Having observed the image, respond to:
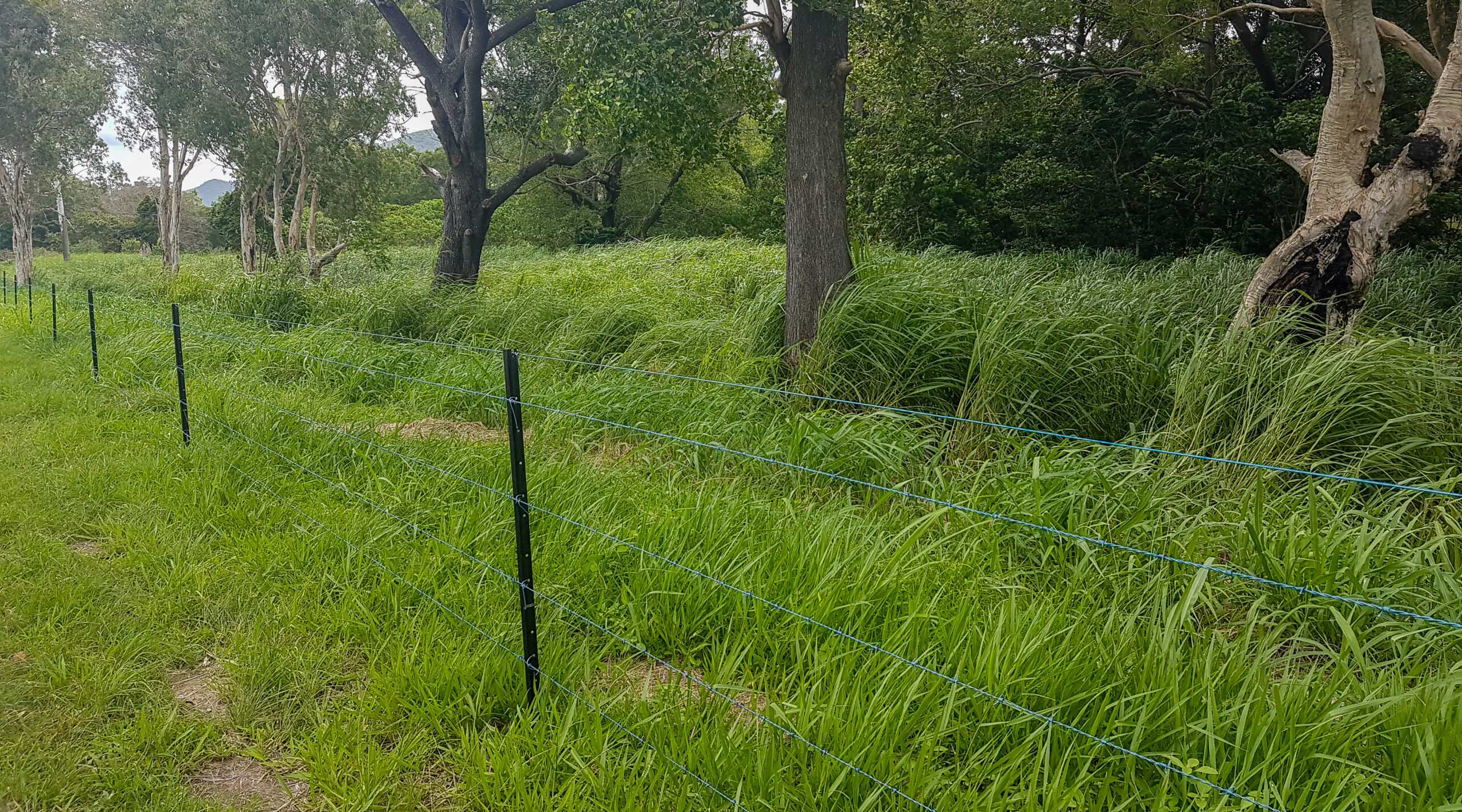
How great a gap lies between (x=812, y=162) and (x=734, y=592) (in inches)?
196

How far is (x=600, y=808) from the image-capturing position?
94.4 inches

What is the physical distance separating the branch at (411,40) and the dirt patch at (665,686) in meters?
11.8

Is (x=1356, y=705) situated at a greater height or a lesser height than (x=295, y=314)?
lesser

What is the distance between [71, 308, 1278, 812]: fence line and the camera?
2059 mm

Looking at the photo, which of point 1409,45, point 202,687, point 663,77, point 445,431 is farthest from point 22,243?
point 1409,45

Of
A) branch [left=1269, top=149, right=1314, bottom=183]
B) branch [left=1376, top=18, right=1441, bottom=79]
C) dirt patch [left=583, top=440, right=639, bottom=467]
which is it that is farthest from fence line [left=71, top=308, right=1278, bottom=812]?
branch [left=1376, top=18, right=1441, bottom=79]

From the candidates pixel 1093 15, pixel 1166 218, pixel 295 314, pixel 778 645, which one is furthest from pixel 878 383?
pixel 1093 15

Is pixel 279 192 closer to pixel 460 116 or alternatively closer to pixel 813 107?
pixel 460 116

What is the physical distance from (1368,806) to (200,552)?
493 cm

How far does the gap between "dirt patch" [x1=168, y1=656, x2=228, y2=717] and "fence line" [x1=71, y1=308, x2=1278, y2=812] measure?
961 mm

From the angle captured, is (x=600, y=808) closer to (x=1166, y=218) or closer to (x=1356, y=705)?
(x=1356, y=705)

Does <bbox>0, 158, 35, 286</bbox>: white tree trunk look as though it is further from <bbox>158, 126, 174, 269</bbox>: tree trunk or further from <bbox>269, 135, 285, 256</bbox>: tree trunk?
<bbox>269, 135, 285, 256</bbox>: tree trunk

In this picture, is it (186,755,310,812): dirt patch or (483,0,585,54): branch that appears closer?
(186,755,310,812): dirt patch

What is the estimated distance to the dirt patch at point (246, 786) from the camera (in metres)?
2.67
